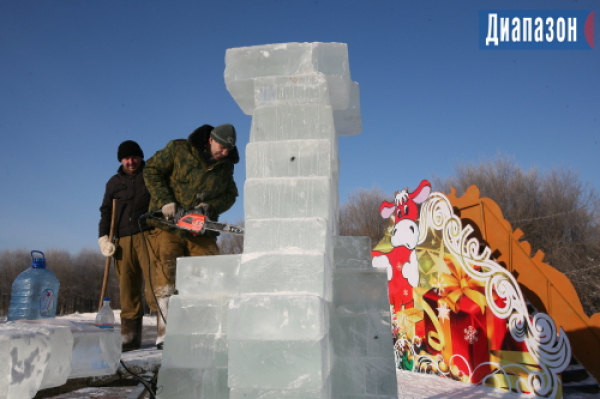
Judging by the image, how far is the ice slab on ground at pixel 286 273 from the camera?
5.54 ft

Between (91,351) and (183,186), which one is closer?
(91,351)

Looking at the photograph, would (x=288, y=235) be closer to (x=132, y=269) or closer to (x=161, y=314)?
(x=161, y=314)

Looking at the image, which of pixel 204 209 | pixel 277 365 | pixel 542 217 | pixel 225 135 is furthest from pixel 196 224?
pixel 542 217

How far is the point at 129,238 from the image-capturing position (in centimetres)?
342

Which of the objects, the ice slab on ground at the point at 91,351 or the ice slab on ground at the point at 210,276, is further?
the ice slab on ground at the point at 210,276

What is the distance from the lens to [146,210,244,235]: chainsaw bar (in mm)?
2732

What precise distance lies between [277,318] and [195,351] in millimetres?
622

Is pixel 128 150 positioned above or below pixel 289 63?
below

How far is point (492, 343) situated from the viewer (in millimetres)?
5938

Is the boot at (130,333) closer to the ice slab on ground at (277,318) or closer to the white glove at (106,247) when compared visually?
the white glove at (106,247)

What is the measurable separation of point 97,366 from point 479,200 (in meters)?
6.04

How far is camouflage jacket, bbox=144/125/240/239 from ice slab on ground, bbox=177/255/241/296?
2.82ft

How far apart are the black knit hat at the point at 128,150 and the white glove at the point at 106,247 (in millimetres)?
704

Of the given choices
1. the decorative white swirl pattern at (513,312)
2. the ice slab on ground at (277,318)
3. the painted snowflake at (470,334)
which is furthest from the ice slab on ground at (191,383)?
the painted snowflake at (470,334)
